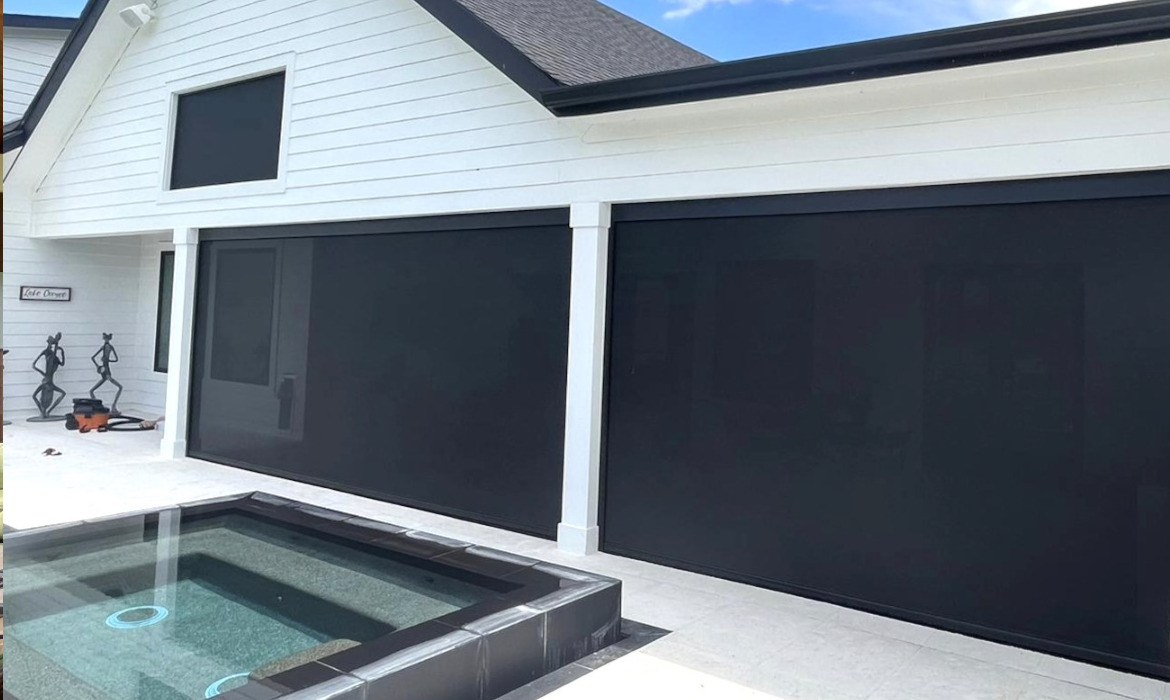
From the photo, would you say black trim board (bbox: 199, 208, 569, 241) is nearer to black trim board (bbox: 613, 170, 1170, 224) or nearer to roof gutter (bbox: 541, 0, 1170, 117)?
black trim board (bbox: 613, 170, 1170, 224)

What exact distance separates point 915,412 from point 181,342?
7.22 m

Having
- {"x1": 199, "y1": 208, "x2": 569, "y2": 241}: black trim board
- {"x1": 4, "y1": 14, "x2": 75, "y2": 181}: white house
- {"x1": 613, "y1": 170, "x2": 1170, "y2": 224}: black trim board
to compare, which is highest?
{"x1": 4, "y1": 14, "x2": 75, "y2": 181}: white house

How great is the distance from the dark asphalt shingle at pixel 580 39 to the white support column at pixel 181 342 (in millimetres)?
4160

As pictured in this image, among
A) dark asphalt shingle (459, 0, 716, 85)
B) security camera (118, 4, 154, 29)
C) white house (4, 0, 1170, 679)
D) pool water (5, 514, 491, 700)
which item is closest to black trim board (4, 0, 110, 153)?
security camera (118, 4, 154, 29)

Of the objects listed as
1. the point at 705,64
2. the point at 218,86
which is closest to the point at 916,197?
the point at 705,64

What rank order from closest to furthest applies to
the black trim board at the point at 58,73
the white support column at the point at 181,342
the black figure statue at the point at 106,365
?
the white support column at the point at 181,342 < the black trim board at the point at 58,73 < the black figure statue at the point at 106,365

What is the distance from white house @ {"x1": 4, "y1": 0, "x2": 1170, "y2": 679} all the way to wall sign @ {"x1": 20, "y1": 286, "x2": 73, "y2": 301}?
323 centimetres

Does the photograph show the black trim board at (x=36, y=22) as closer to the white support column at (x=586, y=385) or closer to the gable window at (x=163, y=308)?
the gable window at (x=163, y=308)

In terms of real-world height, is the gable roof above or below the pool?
above

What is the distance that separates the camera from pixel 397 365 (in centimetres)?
655

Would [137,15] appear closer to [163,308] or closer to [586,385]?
[163,308]

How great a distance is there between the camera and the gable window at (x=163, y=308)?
1096 centimetres

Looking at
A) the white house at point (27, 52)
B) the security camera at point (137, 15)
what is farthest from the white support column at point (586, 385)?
the white house at point (27, 52)

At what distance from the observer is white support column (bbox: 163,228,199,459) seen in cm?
822
